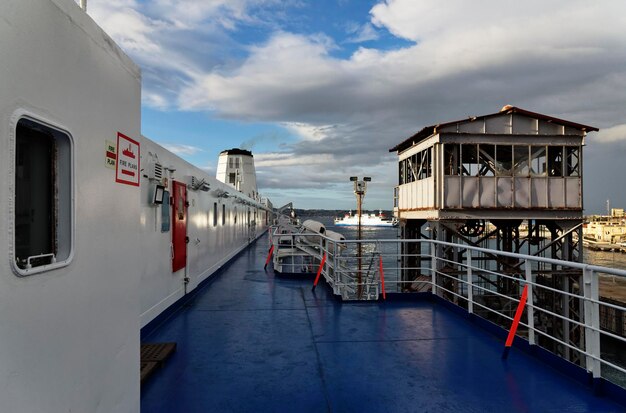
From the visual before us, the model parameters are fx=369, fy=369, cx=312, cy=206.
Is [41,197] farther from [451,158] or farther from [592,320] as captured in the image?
[451,158]

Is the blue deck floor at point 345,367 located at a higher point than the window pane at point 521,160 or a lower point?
lower

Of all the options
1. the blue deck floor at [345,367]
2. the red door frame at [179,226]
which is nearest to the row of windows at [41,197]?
the blue deck floor at [345,367]

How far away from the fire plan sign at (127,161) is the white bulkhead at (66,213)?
0.6 inches

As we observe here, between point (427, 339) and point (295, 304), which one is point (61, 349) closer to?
point (427, 339)

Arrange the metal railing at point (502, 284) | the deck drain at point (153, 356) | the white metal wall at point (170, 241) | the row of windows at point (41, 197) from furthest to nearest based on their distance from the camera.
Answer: the white metal wall at point (170, 241), the metal railing at point (502, 284), the deck drain at point (153, 356), the row of windows at point (41, 197)

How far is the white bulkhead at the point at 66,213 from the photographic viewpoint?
1563 mm

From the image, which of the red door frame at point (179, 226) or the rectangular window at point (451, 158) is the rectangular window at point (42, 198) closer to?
the red door frame at point (179, 226)

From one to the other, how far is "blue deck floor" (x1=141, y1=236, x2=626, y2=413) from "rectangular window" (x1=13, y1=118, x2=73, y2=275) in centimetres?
234

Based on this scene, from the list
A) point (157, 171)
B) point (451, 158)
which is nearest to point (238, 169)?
point (451, 158)

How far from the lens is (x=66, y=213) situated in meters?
1.99

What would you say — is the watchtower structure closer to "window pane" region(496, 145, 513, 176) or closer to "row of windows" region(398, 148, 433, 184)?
"row of windows" region(398, 148, 433, 184)

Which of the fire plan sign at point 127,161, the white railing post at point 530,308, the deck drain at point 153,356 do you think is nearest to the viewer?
the fire plan sign at point 127,161

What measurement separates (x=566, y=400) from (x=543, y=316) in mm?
15108

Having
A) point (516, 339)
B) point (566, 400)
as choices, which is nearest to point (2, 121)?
point (566, 400)
